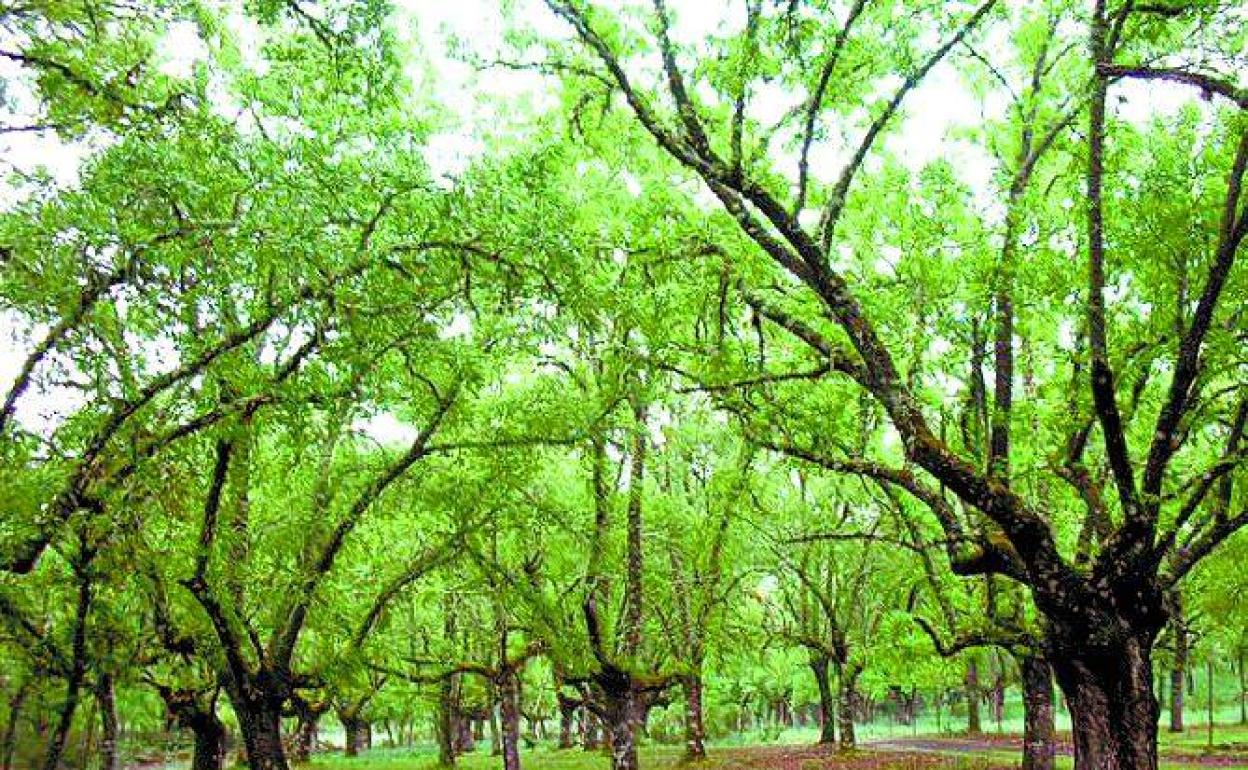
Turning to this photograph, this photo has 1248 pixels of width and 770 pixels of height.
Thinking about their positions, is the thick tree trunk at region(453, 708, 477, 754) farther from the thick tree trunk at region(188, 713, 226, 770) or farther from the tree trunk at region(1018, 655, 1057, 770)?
→ the tree trunk at region(1018, 655, 1057, 770)

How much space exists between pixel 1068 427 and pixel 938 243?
3.52 metres

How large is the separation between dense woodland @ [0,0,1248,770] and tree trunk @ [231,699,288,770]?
2.6 inches

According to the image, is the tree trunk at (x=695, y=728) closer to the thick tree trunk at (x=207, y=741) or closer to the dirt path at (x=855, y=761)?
the dirt path at (x=855, y=761)

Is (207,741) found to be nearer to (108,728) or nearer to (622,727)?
(108,728)

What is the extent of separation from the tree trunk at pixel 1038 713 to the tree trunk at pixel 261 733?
13878 millimetres

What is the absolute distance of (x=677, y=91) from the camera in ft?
32.9

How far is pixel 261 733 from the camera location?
16422 mm

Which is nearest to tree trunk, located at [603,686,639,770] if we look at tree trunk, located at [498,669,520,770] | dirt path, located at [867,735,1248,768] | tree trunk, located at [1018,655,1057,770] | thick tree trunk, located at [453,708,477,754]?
tree trunk, located at [498,669,520,770]

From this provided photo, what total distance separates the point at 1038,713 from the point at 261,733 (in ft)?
48.8

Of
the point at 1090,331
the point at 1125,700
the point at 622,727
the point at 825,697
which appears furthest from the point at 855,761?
the point at 1090,331

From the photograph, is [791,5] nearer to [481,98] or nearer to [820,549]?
[481,98]

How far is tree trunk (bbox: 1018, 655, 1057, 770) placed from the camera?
17.0 metres

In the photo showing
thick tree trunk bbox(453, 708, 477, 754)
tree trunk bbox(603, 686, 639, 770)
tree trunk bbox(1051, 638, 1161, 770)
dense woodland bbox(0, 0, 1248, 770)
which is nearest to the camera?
dense woodland bbox(0, 0, 1248, 770)

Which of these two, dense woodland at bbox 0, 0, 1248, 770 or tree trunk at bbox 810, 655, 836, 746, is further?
tree trunk at bbox 810, 655, 836, 746
